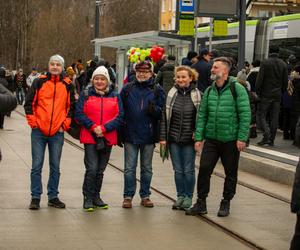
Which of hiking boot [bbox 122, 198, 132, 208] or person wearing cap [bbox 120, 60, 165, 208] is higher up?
person wearing cap [bbox 120, 60, 165, 208]

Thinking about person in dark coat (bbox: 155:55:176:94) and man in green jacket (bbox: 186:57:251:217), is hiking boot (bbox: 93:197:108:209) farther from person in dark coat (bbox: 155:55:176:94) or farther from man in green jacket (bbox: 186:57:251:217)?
person in dark coat (bbox: 155:55:176:94)

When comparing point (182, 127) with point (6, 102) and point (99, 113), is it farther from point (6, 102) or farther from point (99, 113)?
point (6, 102)

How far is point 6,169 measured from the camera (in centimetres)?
1361

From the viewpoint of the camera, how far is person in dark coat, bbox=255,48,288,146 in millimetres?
15852

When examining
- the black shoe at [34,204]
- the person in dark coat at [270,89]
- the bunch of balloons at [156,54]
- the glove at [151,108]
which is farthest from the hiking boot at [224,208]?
the bunch of balloons at [156,54]

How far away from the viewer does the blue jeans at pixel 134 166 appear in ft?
33.6

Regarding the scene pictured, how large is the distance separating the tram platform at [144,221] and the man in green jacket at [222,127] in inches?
14.0

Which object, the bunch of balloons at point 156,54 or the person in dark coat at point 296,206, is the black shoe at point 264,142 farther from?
the person in dark coat at point 296,206

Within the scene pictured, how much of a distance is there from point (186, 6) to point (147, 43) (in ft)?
16.2

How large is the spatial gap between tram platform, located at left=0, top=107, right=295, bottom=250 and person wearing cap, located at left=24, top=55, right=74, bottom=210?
387mm

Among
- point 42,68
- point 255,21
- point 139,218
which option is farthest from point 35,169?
point 42,68

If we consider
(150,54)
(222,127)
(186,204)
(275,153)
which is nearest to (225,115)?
(222,127)

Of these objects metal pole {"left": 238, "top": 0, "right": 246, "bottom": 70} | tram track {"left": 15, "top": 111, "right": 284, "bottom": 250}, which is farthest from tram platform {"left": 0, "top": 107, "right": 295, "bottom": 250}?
metal pole {"left": 238, "top": 0, "right": 246, "bottom": 70}

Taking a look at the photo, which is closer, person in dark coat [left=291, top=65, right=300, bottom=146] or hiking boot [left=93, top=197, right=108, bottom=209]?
hiking boot [left=93, top=197, right=108, bottom=209]
